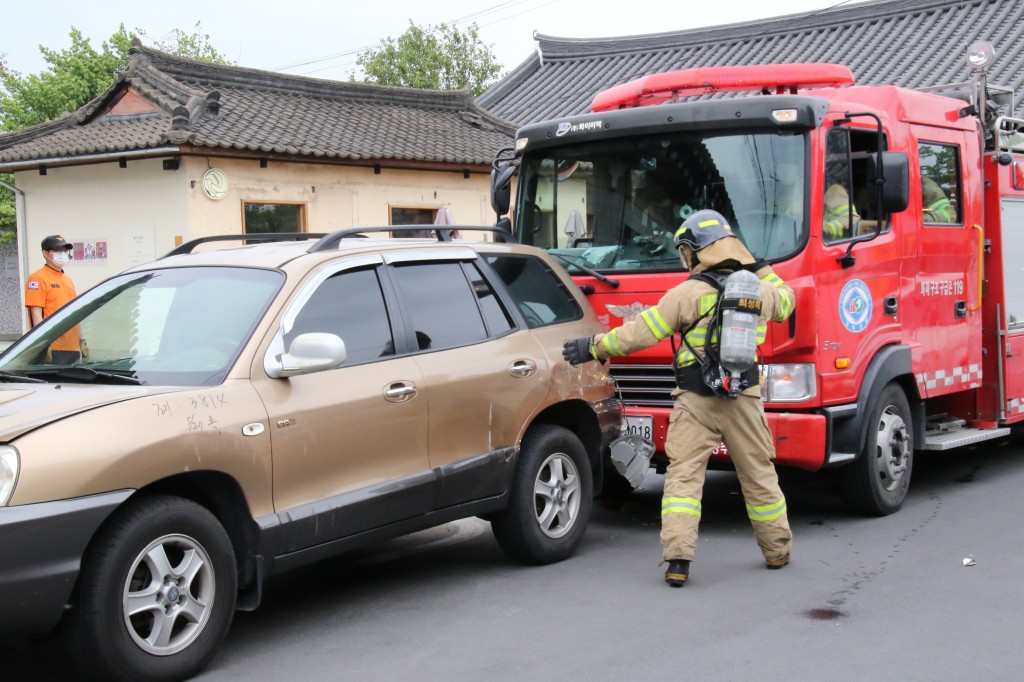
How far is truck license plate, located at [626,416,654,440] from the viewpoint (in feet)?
22.8

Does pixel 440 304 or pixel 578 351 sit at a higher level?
pixel 440 304

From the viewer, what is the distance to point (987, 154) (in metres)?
8.38

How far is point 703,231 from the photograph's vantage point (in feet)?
19.6

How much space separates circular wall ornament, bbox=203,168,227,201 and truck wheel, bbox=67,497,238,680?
1194 centimetres

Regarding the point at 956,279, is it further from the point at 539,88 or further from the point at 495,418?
the point at 539,88

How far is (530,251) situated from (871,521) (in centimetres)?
279

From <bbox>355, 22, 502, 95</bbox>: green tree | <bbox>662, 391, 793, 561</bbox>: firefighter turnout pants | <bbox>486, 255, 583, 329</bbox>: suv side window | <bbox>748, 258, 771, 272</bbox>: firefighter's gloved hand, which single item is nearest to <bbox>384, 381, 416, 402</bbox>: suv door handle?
<bbox>486, 255, 583, 329</bbox>: suv side window

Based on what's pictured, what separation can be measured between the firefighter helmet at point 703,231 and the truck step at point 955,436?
273 centimetres

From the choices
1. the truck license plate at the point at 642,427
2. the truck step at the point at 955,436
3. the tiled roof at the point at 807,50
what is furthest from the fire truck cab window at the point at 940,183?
the tiled roof at the point at 807,50

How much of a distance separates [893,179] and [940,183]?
126 cm

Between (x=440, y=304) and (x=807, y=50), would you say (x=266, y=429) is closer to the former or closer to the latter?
(x=440, y=304)

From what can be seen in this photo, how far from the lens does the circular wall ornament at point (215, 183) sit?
1577 cm

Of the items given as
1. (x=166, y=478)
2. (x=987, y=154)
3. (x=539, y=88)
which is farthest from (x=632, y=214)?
(x=539, y=88)

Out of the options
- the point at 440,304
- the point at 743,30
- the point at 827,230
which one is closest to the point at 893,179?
the point at 827,230
